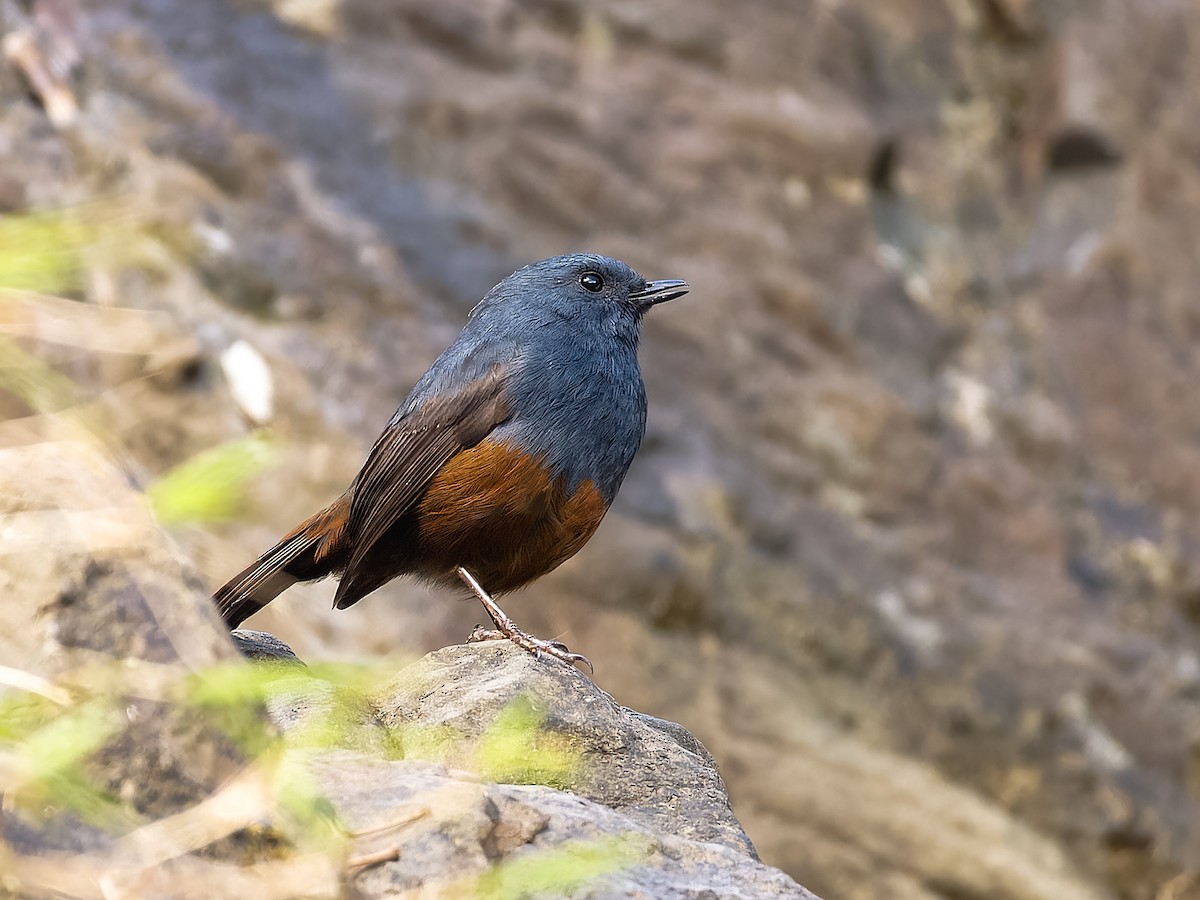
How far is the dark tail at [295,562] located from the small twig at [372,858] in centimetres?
222

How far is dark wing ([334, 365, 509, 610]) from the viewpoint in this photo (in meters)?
4.59

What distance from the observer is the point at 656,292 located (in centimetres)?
534

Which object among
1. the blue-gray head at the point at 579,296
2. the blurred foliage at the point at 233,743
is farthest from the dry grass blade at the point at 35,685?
the blue-gray head at the point at 579,296

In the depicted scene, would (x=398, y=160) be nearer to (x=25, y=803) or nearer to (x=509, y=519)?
(x=509, y=519)

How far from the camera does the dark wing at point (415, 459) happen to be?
15.0 ft

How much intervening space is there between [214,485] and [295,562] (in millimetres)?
3063

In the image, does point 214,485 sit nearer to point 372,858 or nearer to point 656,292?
point 372,858

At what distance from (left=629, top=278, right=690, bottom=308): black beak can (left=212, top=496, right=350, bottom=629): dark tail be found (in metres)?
1.43

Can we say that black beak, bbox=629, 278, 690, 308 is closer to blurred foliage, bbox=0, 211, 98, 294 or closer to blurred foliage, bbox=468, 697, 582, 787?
blurred foliage, bbox=468, 697, 582, 787

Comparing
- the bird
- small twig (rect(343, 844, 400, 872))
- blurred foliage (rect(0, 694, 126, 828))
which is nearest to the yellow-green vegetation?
small twig (rect(343, 844, 400, 872))

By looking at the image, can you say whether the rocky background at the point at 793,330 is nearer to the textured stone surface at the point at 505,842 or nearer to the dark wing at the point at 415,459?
the dark wing at the point at 415,459

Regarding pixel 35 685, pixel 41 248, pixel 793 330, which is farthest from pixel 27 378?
pixel 793 330

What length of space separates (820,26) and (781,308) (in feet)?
7.70

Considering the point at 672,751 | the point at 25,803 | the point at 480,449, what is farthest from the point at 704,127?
the point at 25,803
